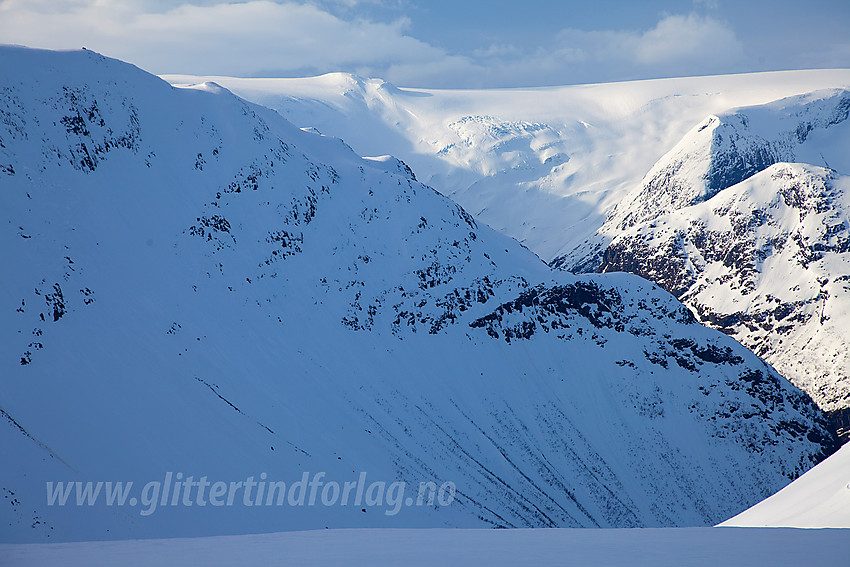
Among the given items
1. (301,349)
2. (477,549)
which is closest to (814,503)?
(477,549)

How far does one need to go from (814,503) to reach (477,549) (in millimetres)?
28384

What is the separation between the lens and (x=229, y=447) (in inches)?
3893

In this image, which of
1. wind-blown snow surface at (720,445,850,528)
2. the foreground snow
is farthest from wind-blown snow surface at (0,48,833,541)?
wind-blown snow surface at (720,445,850,528)

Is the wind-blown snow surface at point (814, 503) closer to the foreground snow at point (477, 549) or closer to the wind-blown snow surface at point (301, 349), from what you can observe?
the foreground snow at point (477, 549)

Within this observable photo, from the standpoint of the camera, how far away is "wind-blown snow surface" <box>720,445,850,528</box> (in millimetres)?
34531

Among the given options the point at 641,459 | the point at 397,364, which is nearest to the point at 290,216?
the point at 397,364

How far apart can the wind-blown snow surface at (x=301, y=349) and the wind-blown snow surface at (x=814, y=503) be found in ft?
215

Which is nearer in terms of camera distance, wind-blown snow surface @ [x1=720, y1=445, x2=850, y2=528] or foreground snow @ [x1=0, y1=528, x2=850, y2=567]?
foreground snow @ [x1=0, y1=528, x2=850, y2=567]

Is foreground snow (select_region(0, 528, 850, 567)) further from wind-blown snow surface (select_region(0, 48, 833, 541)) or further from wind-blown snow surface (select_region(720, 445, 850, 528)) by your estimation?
wind-blown snow surface (select_region(0, 48, 833, 541))

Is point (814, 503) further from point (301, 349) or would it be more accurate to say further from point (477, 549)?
point (301, 349)

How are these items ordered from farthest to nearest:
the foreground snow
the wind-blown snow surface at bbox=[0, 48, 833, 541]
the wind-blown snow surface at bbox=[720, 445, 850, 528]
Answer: the wind-blown snow surface at bbox=[0, 48, 833, 541] < the wind-blown snow surface at bbox=[720, 445, 850, 528] < the foreground snow

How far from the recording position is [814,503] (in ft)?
128

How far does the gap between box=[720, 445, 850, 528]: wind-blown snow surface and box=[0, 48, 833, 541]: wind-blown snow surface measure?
65.5 meters

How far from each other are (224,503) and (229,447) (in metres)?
11.4
